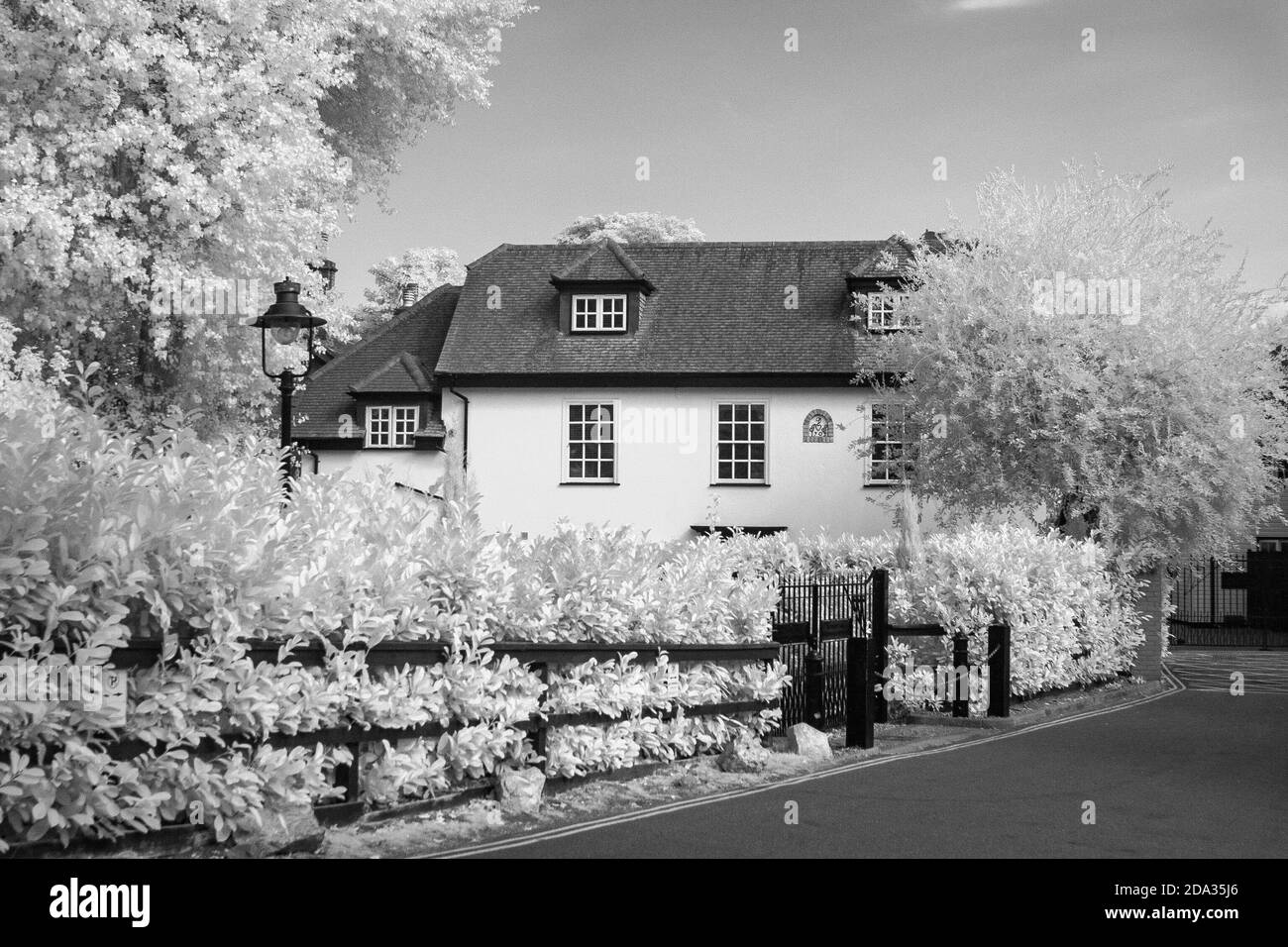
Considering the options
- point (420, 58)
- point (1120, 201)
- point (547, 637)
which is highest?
point (420, 58)

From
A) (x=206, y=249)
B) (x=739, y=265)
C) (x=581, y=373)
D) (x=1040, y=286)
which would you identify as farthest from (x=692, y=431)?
(x=206, y=249)

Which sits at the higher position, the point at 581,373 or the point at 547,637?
the point at 581,373

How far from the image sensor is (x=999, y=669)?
1586cm

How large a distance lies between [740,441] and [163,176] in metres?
15.3

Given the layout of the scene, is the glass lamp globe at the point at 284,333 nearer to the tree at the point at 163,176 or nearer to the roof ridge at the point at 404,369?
the tree at the point at 163,176

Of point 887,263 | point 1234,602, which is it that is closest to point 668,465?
point 887,263

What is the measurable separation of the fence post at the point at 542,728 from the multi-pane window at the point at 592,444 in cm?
2386

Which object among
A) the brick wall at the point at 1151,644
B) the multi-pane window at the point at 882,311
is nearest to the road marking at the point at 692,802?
the brick wall at the point at 1151,644
